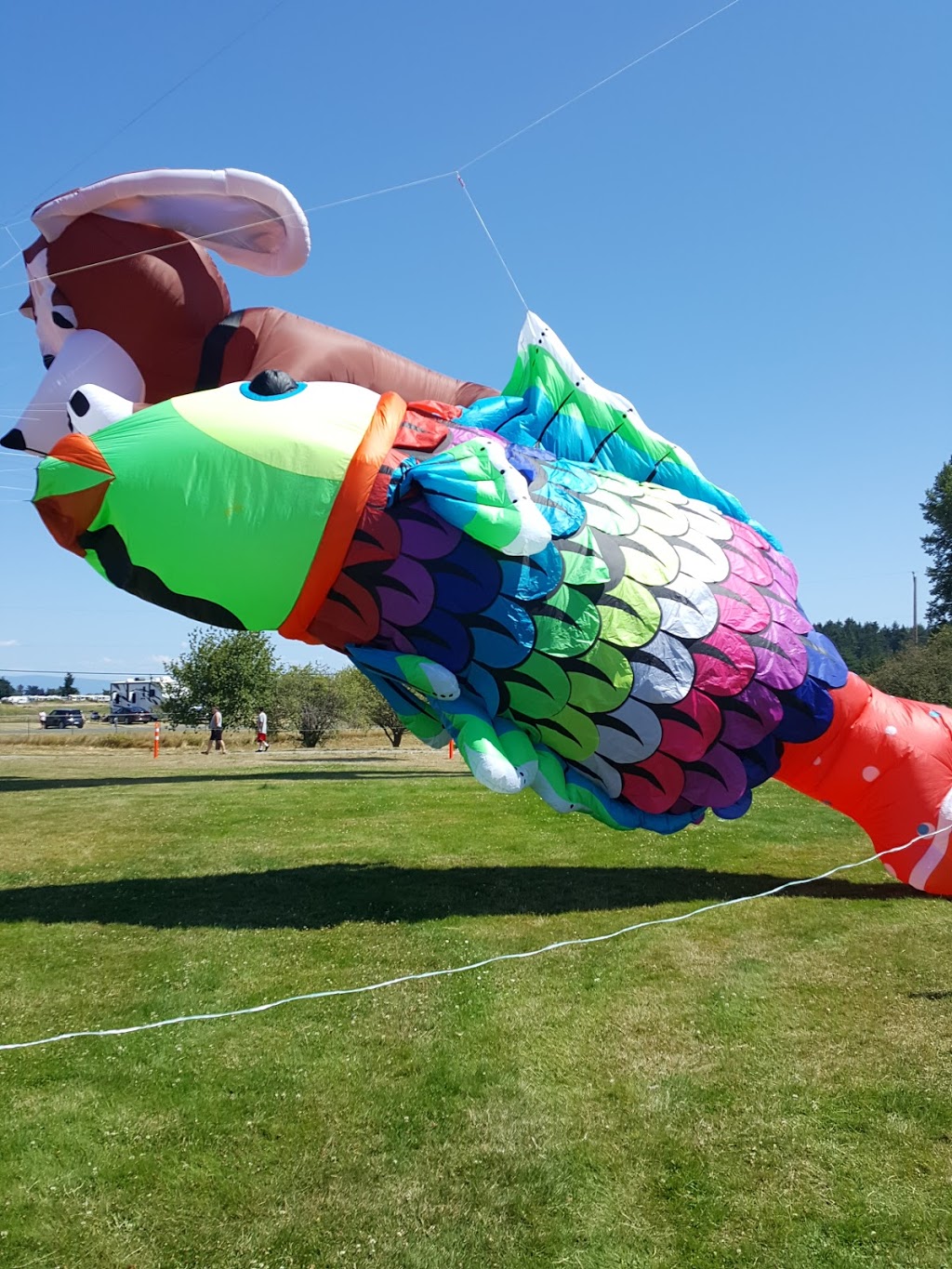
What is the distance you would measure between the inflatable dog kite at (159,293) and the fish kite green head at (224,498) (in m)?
1.87

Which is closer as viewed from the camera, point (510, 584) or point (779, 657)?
point (510, 584)

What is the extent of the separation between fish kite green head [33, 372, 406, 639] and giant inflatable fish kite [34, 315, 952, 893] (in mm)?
12

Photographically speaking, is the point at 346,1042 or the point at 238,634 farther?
the point at 238,634

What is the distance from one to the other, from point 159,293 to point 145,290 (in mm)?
106

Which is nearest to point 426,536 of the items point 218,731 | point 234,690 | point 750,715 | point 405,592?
point 405,592

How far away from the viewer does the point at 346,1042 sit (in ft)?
13.1

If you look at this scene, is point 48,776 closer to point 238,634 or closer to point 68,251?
point 68,251

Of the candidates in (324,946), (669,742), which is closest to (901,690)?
(669,742)

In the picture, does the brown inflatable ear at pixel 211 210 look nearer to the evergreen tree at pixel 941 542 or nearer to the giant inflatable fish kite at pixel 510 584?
the giant inflatable fish kite at pixel 510 584

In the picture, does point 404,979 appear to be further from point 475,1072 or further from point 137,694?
point 137,694

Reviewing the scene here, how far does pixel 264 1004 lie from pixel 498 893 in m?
2.41

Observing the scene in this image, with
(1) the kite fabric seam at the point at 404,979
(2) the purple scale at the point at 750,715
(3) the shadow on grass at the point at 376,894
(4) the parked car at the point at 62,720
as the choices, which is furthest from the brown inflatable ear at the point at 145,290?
(4) the parked car at the point at 62,720

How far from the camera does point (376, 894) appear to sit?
638cm

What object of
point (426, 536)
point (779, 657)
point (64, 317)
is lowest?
point (779, 657)
